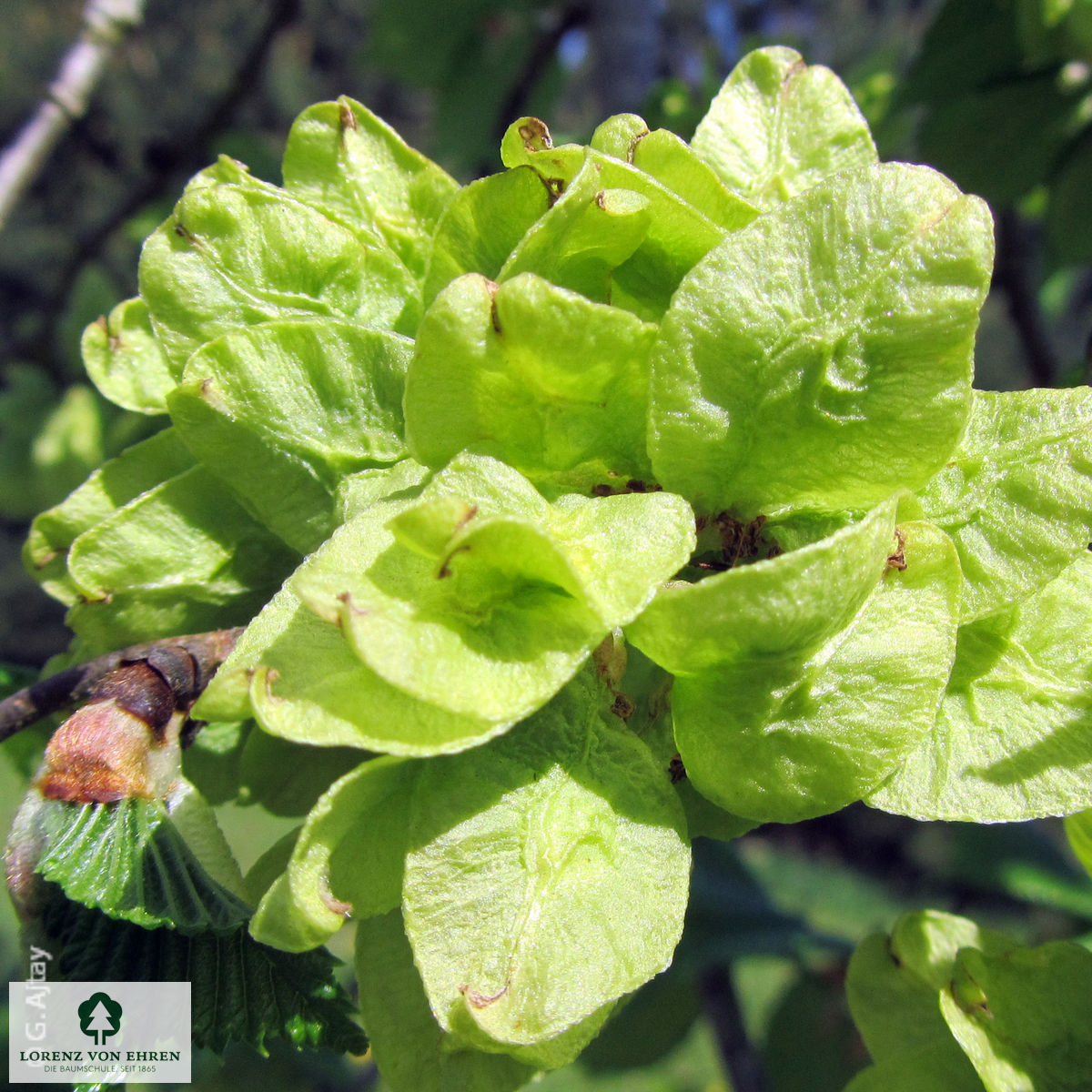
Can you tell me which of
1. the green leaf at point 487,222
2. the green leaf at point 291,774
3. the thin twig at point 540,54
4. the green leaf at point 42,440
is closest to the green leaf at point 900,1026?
the green leaf at point 291,774

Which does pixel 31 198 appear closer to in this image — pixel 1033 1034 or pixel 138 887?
pixel 138 887

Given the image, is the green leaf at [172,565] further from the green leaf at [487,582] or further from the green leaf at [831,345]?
the green leaf at [831,345]

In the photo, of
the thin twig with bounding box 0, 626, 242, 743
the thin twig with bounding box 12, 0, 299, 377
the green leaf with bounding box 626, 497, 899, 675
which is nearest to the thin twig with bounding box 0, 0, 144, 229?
the thin twig with bounding box 12, 0, 299, 377

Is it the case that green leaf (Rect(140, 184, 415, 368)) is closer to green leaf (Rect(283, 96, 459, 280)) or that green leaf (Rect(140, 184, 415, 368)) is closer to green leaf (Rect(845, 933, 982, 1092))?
green leaf (Rect(283, 96, 459, 280))

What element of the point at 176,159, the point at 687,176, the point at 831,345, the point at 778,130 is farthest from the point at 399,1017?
the point at 176,159

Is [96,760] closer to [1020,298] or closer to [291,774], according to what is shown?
[291,774]

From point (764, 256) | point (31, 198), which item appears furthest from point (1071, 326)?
point (31, 198)
